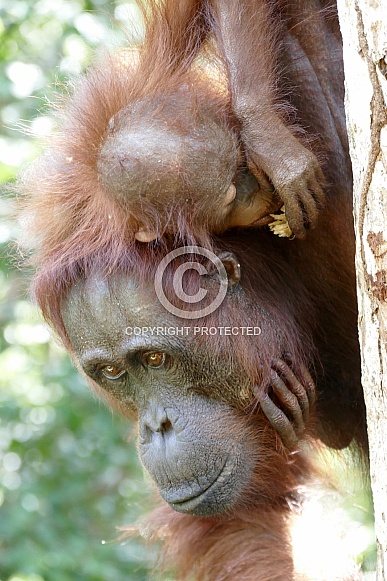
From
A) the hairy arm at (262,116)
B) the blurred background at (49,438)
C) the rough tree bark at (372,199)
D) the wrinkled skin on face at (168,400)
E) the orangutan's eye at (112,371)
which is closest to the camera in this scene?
the rough tree bark at (372,199)

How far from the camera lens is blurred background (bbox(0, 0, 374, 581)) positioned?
17.1ft

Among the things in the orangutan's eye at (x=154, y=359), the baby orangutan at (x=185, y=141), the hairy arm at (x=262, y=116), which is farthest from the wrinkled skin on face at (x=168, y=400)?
the hairy arm at (x=262, y=116)

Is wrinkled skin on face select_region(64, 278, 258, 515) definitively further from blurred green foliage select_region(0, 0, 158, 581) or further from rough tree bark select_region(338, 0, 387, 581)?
blurred green foliage select_region(0, 0, 158, 581)

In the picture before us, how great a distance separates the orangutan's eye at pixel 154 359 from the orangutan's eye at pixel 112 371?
118 millimetres

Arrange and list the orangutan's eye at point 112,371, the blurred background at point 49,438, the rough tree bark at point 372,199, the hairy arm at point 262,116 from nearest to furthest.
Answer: the rough tree bark at point 372,199 < the hairy arm at point 262,116 < the orangutan's eye at point 112,371 < the blurred background at point 49,438

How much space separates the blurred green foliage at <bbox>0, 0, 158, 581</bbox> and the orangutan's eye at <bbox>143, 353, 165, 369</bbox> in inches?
76.7

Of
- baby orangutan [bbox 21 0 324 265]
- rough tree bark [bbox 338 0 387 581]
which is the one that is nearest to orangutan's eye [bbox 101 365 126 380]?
baby orangutan [bbox 21 0 324 265]

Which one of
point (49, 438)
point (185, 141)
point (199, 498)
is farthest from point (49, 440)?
point (185, 141)

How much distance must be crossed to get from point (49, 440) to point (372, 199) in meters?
4.52

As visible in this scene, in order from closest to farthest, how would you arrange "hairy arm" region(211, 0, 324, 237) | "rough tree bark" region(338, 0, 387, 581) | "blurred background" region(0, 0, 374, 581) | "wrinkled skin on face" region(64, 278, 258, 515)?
"rough tree bark" region(338, 0, 387, 581), "hairy arm" region(211, 0, 324, 237), "wrinkled skin on face" region(64, 278, 258, 515), "blurred background" region(0, 0, 374, 581)

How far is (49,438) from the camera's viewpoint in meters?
6.12

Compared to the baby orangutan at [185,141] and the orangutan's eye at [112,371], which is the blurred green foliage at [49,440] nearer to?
the orangutan's eye at [112,371]

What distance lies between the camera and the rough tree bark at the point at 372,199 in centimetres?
198

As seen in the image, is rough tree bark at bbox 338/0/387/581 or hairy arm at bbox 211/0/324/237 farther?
hairy arm at bbox 211/0/324/237
